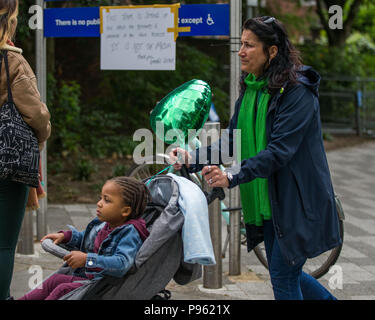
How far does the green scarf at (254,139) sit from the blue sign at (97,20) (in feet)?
6.11

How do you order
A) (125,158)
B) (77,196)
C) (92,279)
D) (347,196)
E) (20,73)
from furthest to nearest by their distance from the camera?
1. (125,158)
2. (347,196)
3. (77,196)
4. (20,73)
5. (92,279)

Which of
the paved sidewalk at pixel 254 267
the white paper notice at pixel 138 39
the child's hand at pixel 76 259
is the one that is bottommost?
the paved sidewalk at pixel 254 267

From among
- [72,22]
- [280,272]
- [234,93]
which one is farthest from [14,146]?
[72,22]

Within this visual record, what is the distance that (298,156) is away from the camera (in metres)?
3.37

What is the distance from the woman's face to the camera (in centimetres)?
345

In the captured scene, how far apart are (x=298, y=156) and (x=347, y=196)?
631 cm

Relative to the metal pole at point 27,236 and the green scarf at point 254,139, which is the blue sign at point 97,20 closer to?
the metal pole at point 27,236

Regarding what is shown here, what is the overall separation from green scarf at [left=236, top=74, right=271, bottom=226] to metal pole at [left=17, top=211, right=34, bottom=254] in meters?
2.80

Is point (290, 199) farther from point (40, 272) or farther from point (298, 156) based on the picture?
point (40, 272)

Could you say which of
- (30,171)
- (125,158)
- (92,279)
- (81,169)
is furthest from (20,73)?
(125,158)

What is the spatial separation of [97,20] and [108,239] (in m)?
3.21

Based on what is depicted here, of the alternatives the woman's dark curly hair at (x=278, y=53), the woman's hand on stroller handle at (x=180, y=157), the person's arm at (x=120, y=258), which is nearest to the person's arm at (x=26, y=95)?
the woman's hand on stroller handle at (x=180, y=157)

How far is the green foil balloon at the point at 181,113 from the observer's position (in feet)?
11.4

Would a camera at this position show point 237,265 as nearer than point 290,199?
No
